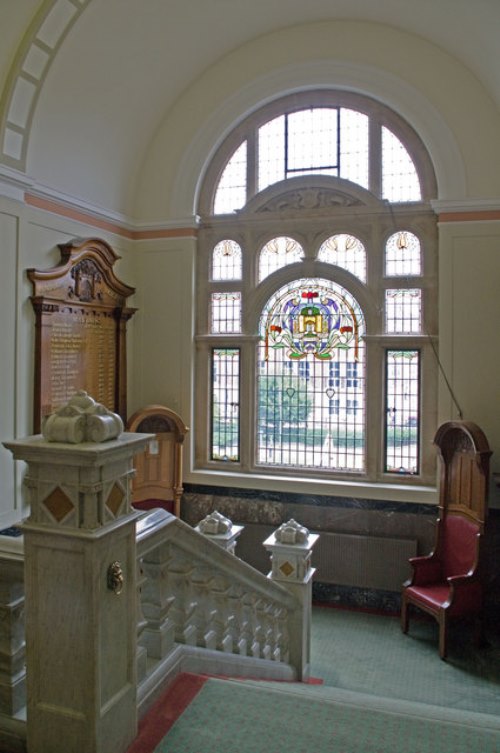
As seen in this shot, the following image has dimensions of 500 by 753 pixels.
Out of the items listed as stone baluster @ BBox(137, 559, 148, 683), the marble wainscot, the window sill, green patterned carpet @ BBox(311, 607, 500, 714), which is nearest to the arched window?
the window sill

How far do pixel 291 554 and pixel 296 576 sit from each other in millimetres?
169

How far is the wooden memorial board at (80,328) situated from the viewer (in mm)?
5906

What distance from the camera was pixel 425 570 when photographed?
623 cm

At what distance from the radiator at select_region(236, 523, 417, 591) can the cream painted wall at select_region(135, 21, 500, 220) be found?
382 centimetres

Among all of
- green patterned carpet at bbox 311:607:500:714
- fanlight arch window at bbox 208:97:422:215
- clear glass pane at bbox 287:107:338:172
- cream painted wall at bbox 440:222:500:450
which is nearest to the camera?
green patterned carpet at bbox 311:607:500:714

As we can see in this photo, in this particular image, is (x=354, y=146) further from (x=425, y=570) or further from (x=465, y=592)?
(x=465, y=592)

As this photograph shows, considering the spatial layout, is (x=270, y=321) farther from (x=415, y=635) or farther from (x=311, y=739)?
(x=311, y=739)

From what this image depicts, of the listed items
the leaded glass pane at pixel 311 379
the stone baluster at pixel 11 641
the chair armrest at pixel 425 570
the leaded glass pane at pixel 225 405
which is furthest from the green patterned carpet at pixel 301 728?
the leaded glass pane at pixel 225 405

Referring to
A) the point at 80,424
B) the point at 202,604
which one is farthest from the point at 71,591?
the point at 202,604

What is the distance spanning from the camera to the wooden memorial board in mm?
5906

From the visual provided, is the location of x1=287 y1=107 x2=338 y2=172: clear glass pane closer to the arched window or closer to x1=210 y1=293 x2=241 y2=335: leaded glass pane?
the arched window

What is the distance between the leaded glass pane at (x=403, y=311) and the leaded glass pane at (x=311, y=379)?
1.11 feet

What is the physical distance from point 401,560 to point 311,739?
4597 mm

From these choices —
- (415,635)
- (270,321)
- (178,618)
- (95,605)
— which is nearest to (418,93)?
(270,321)
